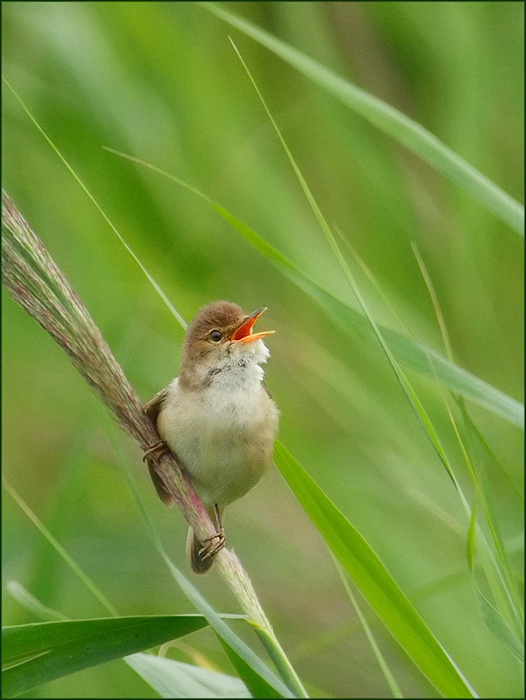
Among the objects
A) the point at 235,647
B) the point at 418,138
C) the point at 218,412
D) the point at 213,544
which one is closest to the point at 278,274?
the point at 218,412

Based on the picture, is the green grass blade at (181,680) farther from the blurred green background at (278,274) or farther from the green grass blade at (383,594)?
the blurred green background at (278,274)

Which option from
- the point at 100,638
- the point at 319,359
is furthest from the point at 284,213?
the point at 100,638

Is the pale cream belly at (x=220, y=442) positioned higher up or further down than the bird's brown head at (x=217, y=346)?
further down

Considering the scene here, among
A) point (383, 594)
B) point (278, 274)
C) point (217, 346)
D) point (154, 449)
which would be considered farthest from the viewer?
point (278, 274)

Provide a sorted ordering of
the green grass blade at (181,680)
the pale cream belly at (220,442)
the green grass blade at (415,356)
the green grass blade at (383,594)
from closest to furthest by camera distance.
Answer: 1. the green grass blade at (383,594)
2. the green grass blade at (181,680)
3. the green grass blade at (415,356)
4. the pale cream belly at (220,442)

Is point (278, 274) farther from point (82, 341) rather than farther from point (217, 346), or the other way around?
point (82, 341)

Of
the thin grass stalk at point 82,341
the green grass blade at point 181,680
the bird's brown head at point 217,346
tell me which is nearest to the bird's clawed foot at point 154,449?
the thin grass stalk at point 82,341

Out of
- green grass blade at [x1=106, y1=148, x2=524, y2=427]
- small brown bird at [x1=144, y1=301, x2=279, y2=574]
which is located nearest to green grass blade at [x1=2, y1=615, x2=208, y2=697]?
green grass blade at [x1=106, y1=148, x2=524, y2=427]
